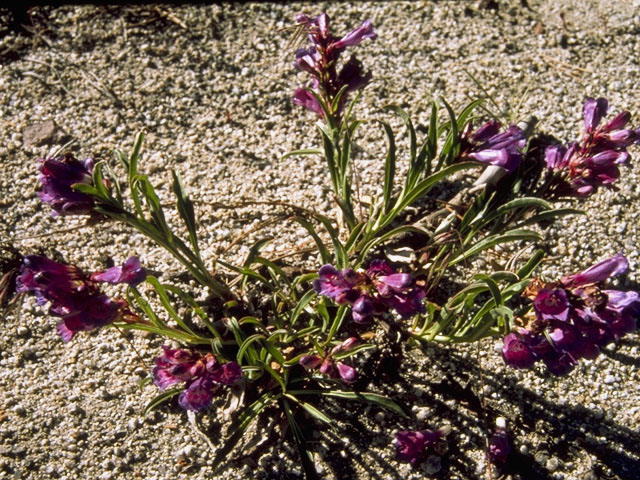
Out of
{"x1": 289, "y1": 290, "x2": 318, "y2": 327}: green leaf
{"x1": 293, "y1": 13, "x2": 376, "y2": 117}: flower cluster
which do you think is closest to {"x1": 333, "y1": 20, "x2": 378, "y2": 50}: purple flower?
{"x1": 293, "y1": 13, "x2": 376, "y2": 117}: flower cluster

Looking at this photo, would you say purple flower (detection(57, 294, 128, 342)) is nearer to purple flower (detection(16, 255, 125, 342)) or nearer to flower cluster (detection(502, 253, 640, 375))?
purple flower (detection(16, 255, 125, 342))

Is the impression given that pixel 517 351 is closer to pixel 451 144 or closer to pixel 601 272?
pixel 601 272

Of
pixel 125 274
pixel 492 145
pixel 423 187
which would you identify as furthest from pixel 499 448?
pixel 125 274

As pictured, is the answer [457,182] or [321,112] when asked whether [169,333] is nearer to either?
[321,112]

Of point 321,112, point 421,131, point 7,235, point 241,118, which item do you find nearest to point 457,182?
point 421,131

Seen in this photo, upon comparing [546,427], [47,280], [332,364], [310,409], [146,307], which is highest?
[47,280]

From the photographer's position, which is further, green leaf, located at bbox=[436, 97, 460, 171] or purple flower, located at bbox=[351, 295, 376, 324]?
green leaf, located at bbox=[436, 97, 460, 171]

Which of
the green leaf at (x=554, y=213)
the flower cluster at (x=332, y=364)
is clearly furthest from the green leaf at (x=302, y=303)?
the green leaf at (x=554, y=213)
